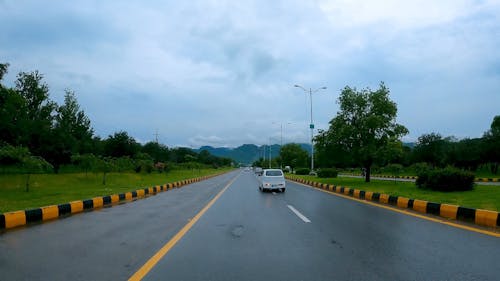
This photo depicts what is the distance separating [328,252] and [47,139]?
3974cm

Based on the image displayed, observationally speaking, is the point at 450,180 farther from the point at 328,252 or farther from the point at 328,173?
the point at 328,173

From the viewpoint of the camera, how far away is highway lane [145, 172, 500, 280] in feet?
17.3

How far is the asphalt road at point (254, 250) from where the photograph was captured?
5.31m

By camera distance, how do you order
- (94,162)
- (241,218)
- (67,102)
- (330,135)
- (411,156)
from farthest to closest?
(411,156)
(67,102)
(330,135)
(94,162)
(241,218)

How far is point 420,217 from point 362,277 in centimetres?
707

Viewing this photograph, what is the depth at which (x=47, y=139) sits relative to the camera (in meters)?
39.7

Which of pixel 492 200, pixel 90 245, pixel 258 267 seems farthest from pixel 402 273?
pixel 492 200

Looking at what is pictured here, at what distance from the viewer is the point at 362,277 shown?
5.12 metres

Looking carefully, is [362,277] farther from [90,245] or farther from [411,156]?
[411,156]

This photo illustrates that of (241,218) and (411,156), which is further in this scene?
(411,156)

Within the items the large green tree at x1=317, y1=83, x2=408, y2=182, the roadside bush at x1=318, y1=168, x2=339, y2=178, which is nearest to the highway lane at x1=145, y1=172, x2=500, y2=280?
the large green tree at x1=317, y1=83, x2=408, y2=182

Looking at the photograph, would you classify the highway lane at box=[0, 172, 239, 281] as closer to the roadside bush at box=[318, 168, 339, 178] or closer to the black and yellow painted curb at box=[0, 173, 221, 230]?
the black and yellow painted curb at box=[0, 173, 221, 230]

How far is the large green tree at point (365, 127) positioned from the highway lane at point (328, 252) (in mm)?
16903

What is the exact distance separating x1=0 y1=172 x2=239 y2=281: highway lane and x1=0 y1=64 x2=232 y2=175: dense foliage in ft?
33.6
